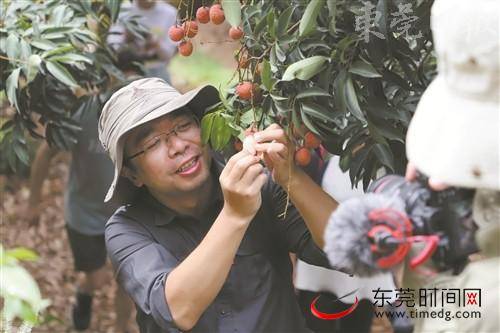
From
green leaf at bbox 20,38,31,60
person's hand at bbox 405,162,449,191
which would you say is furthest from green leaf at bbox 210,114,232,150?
green leaf at bbox 20,38,31,60

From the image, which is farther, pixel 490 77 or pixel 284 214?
pixel 284 214

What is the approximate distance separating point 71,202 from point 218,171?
1.72 meters

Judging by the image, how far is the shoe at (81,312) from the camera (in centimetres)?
377

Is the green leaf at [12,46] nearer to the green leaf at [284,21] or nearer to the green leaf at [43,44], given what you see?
the green leaf at [43,44]

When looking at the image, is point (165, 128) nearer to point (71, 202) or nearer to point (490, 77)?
point (490, 77)

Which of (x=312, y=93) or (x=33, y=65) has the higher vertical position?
(x=312, y=93)

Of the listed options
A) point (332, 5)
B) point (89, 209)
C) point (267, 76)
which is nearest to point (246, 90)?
point (267, 76)

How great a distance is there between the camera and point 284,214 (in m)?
1.79

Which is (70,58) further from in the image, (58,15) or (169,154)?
(169,154)

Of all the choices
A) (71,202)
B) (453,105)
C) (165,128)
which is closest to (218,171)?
(165,128)

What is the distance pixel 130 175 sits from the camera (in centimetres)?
192

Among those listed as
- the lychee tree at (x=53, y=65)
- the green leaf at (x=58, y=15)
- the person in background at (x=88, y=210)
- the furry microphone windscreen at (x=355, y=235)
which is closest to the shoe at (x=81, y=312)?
the person in background at (x=88, y=210)

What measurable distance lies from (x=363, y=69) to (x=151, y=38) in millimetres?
2007

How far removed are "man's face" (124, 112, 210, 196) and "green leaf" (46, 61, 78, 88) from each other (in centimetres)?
57
